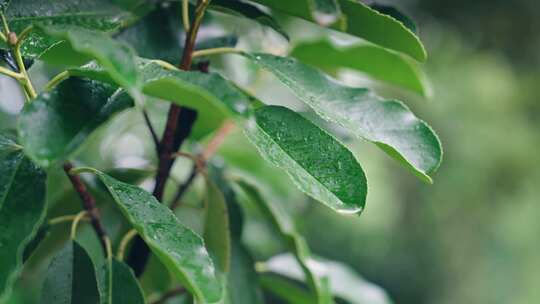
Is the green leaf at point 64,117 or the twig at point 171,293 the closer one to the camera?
the green leaf at point 64,117

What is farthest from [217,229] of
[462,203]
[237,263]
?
[462,203]

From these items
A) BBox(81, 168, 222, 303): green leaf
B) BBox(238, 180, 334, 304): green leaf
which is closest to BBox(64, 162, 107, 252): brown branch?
BBox(81, 168, 222, 303): green leaf

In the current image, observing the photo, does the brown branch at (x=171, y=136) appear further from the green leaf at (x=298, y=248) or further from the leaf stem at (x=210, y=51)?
the green leaf at (x=298, y=248)

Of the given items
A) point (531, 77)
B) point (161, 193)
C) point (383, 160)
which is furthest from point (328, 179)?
point (531, 77)

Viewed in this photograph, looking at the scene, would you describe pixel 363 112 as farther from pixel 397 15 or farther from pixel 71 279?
pixel 71 279

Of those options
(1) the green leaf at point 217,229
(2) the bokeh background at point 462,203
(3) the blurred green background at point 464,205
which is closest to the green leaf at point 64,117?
(1) the green leaf at point 217,229

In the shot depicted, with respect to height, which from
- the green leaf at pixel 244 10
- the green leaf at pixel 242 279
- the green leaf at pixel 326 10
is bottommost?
the green leaf at pixel 242 279
